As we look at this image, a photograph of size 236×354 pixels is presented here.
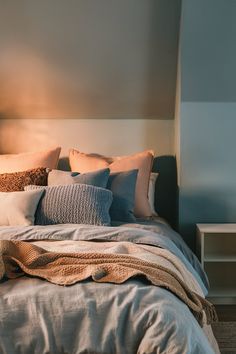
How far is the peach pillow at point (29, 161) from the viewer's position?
3.17 metres

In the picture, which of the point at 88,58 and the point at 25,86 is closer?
the point at 88,58

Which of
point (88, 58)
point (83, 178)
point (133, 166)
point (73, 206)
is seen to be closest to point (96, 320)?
point (73, 206)

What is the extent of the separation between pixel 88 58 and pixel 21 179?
102 centimetres

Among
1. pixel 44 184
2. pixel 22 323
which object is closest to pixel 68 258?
pixel 22 323

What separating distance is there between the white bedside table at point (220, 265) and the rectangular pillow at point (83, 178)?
73 cm

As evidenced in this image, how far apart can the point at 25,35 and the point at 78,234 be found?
1623 mm

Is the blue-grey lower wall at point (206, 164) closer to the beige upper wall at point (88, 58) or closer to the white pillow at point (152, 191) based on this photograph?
the white pillow at point (152, 191)

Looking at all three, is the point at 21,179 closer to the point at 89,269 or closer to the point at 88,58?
the point at 88,58

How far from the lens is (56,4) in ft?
9.37

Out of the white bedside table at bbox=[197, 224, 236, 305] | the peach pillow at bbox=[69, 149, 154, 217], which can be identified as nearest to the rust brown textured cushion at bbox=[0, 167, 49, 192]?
the peach pillow at bbox=[69, 149, 154, 217]

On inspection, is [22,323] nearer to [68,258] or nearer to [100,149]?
[68,258]

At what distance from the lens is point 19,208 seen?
248 centimetres

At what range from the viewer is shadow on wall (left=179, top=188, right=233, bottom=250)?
3152mm

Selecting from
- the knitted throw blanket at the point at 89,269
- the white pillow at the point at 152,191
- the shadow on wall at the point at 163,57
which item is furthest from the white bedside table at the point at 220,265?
the knitted throw blanket at the point at 89,269
